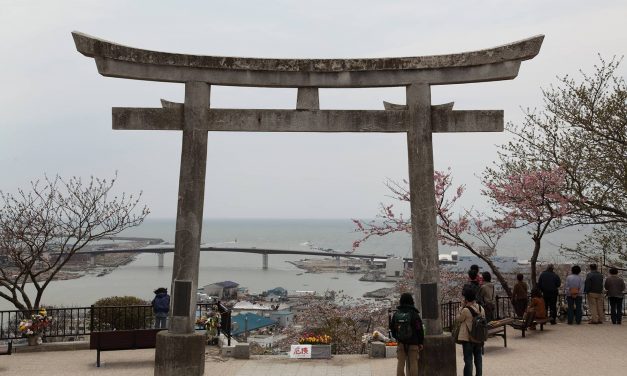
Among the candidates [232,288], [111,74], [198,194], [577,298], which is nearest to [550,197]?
[577,298]

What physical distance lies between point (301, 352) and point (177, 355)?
3.23 m

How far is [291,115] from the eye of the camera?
11.3 metres

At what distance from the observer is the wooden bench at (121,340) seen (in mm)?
12055

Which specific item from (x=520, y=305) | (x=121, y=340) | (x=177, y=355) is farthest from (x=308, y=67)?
(x=520, y=305)

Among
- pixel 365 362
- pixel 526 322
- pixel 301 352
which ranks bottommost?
pixel 365 362

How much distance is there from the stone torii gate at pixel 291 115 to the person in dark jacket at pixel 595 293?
22.6 ft

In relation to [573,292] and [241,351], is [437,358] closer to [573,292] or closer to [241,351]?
[241,351]

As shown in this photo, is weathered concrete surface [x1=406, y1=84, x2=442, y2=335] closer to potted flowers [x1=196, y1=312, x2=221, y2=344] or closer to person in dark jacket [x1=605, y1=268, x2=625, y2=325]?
potted flowers [x1=196, y1=312, x2=221, y2=344]

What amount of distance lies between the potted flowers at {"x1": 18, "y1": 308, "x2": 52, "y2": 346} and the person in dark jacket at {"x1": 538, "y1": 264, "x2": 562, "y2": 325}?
12.7 meters

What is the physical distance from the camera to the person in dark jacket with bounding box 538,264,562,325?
1517 cm

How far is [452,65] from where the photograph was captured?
36.4 feet

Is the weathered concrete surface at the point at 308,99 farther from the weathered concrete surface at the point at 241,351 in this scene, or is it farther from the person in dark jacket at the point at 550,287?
the person in dark jacket at the point at 550,287

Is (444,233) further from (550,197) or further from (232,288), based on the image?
(232,288)

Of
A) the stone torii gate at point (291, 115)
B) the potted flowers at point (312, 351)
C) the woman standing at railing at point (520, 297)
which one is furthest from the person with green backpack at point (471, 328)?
the woman standing at railing at point (520, 297)
